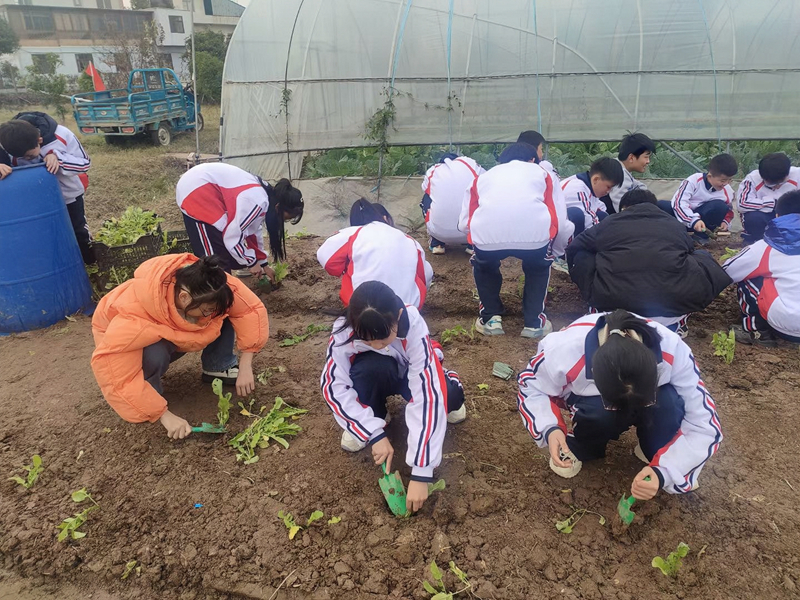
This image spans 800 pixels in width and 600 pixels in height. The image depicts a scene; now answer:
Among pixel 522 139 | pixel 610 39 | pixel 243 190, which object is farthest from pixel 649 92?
pixel 243 190

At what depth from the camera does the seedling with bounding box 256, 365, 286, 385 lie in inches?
135

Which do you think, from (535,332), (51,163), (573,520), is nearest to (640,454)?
(573,520)

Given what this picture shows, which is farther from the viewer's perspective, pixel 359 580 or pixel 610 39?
pixel 610 39

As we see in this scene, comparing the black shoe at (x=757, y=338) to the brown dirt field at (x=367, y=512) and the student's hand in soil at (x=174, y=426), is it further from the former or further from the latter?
the student's hand in soil at (x=174, y=426)

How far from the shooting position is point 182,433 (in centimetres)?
273

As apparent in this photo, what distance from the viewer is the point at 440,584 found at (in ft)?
6.91

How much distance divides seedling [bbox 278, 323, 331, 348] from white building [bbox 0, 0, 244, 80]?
2410 centimetres

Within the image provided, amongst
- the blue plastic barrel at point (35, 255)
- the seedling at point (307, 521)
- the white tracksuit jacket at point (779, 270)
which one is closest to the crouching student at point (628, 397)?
the seedling at point (307, 521)

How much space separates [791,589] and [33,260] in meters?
A: 4.75

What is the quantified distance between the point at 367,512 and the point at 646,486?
1.15 meters

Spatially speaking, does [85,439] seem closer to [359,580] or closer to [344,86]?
[359,580]

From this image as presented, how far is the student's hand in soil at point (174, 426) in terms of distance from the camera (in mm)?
2715

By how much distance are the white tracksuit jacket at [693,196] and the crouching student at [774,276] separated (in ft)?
5.97

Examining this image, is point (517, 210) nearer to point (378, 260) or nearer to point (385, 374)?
point (378, 260)
